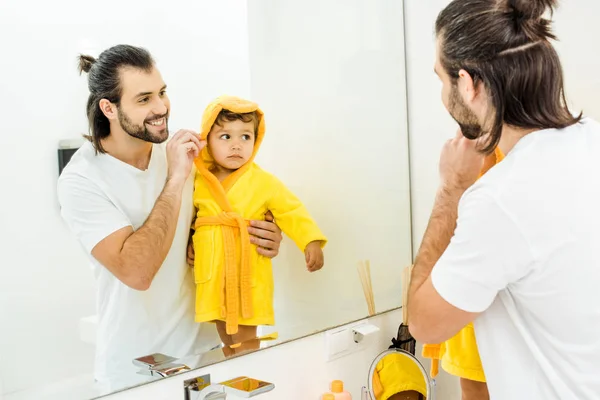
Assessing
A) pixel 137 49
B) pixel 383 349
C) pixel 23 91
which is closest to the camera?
pixel 23 91

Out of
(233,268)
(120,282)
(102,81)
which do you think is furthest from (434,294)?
(102,81)

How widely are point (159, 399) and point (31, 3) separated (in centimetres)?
74

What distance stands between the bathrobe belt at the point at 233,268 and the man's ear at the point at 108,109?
0.28 m

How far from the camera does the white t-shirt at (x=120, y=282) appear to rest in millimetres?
1172

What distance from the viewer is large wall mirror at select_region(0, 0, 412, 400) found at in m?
1.09

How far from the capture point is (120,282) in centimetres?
122

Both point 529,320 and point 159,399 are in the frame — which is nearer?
point 529,320

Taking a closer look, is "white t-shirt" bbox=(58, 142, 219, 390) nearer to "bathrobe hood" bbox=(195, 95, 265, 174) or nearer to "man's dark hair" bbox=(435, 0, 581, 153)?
"bathrobe hood" bbox=(195, 95, 265, 174)

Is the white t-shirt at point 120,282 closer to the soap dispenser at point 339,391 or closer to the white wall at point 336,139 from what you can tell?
the white wall at point 336,139

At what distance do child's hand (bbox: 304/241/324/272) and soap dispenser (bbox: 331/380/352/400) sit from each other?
272mm

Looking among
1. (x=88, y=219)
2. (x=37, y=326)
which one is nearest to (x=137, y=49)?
(x=88, y=219)

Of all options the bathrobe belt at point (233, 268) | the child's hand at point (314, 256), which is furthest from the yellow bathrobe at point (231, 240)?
the child's hand at point (314, 256)

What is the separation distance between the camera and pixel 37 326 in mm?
1101

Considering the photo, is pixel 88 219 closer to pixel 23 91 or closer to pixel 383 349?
pixel 23 91
